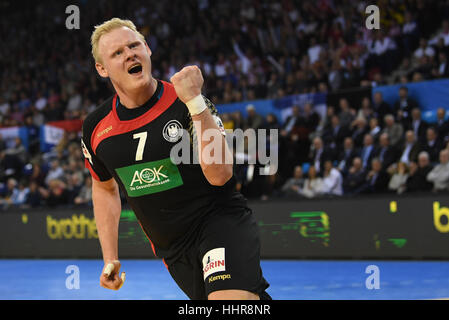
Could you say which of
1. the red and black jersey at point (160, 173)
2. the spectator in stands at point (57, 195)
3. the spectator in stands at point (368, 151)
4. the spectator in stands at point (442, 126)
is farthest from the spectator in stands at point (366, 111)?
the red and black jersey at point (160, 173)

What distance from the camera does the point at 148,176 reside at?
3.81 meters

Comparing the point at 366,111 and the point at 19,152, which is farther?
the point at 19,152

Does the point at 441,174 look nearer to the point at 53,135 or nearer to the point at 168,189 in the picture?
the point at 168,189

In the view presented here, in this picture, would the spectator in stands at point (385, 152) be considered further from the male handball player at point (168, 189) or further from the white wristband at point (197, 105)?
the white wristband at point (197, 105)

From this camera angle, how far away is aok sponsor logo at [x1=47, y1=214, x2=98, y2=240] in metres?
15.4

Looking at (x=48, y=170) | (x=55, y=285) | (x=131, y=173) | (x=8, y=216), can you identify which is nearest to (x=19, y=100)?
(x=48, y=170)

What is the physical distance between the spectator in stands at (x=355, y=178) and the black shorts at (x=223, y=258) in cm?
954

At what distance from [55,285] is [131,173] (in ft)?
23.5

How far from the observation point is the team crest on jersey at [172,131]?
12.4ft

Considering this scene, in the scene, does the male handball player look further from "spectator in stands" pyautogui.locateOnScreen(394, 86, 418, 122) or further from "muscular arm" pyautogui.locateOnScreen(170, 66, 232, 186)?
"spectator in stands" pyautogui.locateOnScreen(394, 86, 418, 122)

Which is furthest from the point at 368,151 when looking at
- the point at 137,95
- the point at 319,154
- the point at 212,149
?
the point at 212,149

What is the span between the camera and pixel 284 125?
15398 mm

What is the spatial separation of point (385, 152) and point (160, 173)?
10113 mm
